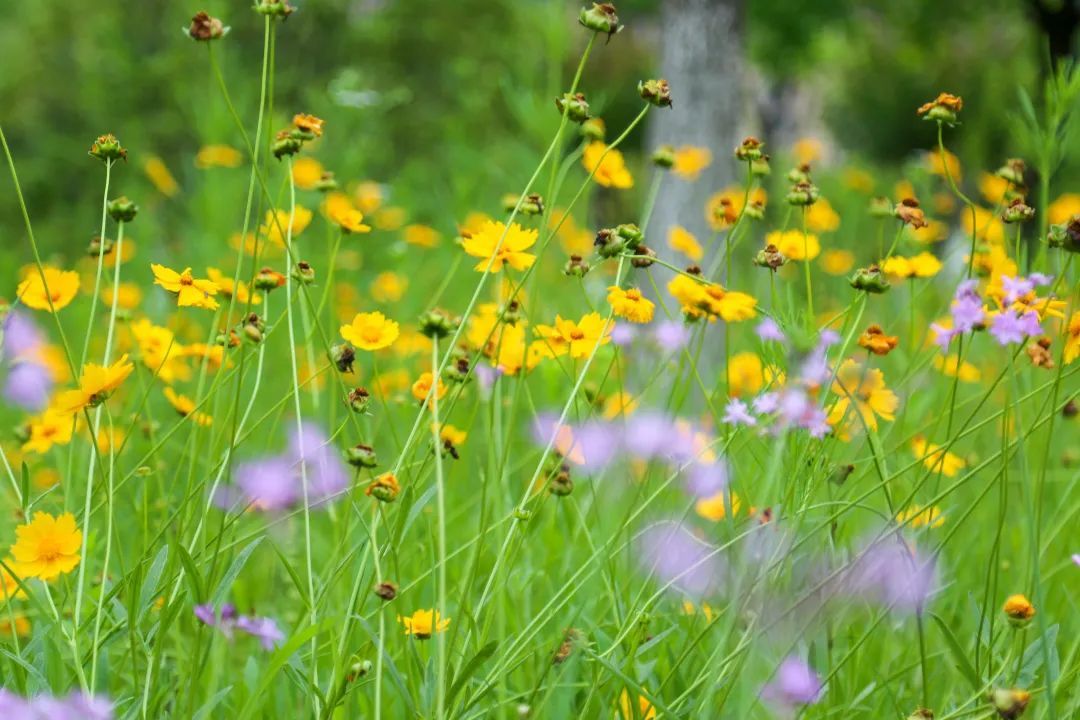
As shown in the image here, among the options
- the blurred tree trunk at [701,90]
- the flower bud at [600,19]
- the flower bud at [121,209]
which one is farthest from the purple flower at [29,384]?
the blurred tree trunk at [701,90]

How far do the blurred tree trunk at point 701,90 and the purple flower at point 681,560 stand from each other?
1.96 metres

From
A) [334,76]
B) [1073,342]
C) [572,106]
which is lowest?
[334,76]

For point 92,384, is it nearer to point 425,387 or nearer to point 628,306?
point 425,387

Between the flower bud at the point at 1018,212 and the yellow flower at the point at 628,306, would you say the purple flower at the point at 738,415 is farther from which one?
the flower bud at the point at 1018,212

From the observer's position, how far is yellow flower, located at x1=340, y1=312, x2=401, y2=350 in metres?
0.88

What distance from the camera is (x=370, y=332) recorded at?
90cm

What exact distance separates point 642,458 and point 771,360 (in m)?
0.49

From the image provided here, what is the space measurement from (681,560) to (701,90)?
87.0 inches

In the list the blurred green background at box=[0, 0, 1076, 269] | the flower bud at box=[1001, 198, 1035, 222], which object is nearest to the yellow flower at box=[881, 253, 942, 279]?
the flower bud at box=[1001, 198, 1035, 222]

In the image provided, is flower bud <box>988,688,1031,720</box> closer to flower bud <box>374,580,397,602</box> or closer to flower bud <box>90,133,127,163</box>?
flower bud <box>374,580,397,602</box>

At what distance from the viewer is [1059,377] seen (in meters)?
0.80

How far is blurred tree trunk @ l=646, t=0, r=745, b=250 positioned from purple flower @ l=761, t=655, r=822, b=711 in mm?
2256

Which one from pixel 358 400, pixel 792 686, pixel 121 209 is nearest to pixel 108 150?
pixel 121 209

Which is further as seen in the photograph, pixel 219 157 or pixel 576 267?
pixel 219 157
